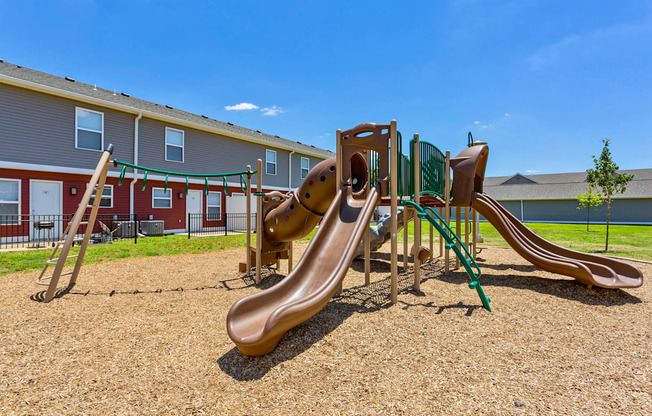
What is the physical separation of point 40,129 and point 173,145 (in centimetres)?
518

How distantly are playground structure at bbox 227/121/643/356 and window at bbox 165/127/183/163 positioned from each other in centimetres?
1151

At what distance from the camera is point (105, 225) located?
13477 mm

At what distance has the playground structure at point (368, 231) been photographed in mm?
3452

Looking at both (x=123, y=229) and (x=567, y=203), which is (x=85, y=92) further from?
(x=567, y=203)

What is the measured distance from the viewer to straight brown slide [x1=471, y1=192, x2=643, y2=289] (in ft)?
18.1

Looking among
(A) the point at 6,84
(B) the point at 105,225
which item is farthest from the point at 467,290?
(A) the point at 6,84

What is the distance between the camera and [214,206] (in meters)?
18.5

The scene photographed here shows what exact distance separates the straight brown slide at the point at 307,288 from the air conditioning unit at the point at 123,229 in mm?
12360

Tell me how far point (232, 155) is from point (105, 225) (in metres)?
7.78

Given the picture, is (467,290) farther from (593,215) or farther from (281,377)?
(593,215)

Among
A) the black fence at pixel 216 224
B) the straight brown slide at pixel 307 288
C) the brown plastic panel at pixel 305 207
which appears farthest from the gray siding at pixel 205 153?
the straight brown slide at pixel 307 288

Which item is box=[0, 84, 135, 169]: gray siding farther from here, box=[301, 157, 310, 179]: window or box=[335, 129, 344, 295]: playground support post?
box=[335, 129, 344, 295]: playground support post

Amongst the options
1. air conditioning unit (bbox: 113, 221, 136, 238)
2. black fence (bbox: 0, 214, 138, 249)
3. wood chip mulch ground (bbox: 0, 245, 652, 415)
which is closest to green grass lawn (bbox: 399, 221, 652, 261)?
wood chip mulch ground (bbox: 0, 245, 652, 415)

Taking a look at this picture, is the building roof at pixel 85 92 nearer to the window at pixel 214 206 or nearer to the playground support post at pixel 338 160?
the window at pixel 214 206
